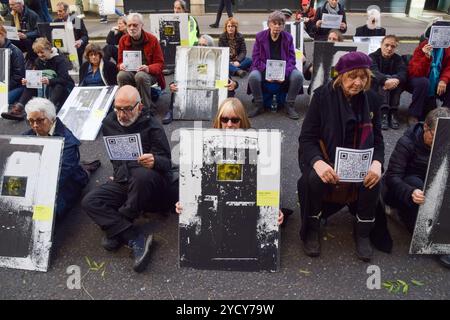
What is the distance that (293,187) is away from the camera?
3.78 metres

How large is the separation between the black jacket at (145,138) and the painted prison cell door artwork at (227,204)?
1.50 ft

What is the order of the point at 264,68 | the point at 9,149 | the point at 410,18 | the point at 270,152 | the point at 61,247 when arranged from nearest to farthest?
the point at 270,152, the point at 9,149, the point at 61,247, the point at 264,68, the point at 410,18

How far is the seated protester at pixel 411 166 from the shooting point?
283 centimetres

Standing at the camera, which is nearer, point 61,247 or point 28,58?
point 61,247

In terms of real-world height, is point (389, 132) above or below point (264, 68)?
below

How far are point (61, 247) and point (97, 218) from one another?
0.41 meters

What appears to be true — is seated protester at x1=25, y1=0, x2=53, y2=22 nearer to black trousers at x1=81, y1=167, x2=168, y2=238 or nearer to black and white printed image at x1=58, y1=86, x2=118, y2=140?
black and white printed image at x1=58, y1=86, x2=118, y2=140

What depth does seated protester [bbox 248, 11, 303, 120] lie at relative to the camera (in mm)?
5219

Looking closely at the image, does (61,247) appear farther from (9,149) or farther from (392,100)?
(392,100)

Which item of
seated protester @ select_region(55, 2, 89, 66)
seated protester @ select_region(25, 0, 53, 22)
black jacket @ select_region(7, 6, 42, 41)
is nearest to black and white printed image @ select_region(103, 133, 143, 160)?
seated protester @ select_region(55, 2, 89, 66)

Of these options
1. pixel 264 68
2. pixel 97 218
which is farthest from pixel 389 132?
pixel 97 218

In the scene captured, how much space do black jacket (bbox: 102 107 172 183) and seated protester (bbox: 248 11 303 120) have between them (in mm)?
2451

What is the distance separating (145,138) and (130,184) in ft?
1.22

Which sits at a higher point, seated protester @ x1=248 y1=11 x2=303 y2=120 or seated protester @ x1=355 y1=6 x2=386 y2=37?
seated protester @ x1=355 y1=6 x2=386 y2=37
